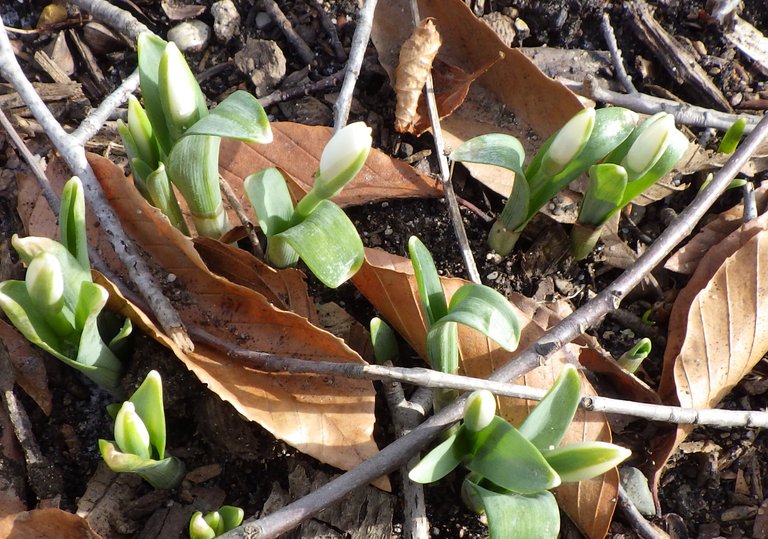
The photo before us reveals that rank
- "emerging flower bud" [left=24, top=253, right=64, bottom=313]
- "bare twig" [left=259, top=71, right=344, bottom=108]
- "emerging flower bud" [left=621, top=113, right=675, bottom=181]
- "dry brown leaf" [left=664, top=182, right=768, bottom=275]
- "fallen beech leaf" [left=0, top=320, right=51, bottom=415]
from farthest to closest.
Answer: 1. "bare twig" [left=259, top=71, right=344, bottom=108]
2. "dry brown leaf" [left=664, top=182, right=768, bottom=275]
3. "fallen beech leaf" [left=0, top=320, right=51, bottom=415]
4. "emerging flower bud" [left=621, top=113, right=675, bottom=181]
5. "emerging flower bud" [left=24, top=253, right=64, bottom=313]

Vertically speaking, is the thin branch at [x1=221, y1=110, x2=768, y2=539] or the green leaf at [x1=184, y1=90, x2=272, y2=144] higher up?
the green leaf at [x1=184, y1=90, x2=272, y2=144]

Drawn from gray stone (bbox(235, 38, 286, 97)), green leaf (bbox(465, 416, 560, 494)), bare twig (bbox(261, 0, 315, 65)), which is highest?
bare twig (bbox(261, 0, 315, 65))

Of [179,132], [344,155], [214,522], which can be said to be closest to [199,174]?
[179,132]

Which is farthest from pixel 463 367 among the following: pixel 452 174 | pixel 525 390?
pixel 452 174

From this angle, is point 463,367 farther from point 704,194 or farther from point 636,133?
point 704,194

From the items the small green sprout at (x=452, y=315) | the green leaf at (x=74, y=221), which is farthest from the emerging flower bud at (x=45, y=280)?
the small green sprout at (x=452, y=315)

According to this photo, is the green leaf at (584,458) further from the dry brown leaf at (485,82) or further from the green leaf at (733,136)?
the green leaf at (733,136)

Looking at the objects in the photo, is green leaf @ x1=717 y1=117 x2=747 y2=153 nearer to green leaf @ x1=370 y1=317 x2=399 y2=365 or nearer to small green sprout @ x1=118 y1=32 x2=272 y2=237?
green leaf @ x1=370 y1=317 x2=399 y2=365

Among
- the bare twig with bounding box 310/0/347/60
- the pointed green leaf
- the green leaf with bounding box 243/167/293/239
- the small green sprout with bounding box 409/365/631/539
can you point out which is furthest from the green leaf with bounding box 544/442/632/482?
the bare twig with bounding box 310/0/347/60
